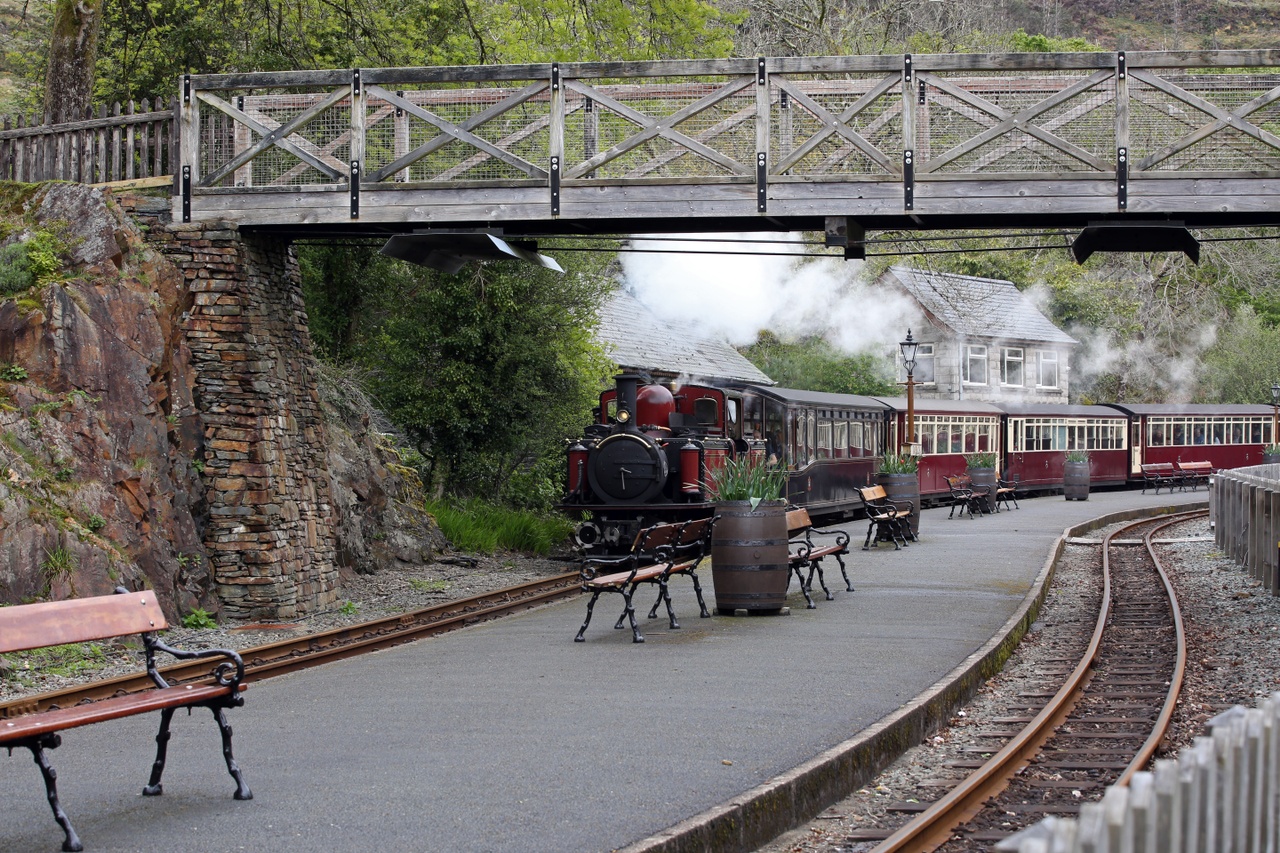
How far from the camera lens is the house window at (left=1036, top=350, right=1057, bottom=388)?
158 feet

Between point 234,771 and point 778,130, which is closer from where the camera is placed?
point 234,771

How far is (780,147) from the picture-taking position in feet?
41.1

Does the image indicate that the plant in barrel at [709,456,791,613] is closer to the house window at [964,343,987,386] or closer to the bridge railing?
the bridge railing

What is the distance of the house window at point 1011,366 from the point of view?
46.9 m

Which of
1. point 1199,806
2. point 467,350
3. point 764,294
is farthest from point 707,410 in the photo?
point 764,294

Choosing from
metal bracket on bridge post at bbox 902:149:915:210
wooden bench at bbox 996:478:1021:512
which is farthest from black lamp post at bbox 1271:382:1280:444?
metal bracket on bridge post at bbox 902:149:915:210

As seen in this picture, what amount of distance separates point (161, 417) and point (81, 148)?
3.23 meters

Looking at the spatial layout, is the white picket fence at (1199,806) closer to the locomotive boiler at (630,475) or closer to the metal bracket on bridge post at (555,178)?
the metal bracket on bridge post at (555,178)

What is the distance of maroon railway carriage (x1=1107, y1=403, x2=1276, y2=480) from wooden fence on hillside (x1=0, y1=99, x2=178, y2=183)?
33.3 meters

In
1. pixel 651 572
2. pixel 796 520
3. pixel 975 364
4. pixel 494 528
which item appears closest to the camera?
pixel 651 572

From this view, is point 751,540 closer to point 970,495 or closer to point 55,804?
point 55,804

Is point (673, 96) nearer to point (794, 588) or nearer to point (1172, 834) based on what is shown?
point (794, 588)

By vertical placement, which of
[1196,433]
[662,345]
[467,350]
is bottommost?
[1196,433]

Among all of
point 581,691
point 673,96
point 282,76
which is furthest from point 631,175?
point 581,691
